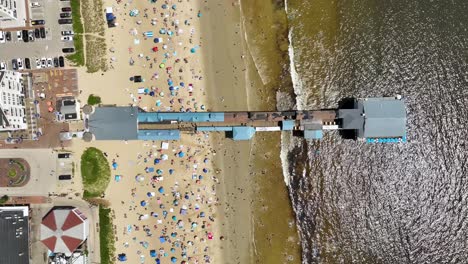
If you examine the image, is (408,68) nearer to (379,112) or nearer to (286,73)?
(379,112)

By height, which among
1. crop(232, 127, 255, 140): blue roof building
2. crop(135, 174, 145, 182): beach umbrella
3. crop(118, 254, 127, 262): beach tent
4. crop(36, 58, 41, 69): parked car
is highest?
crop(36, 58, 41, 69): parked car

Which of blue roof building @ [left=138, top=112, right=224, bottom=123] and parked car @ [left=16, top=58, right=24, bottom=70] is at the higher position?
parked car @ [left=16, top=58, right=24, bottom=70]

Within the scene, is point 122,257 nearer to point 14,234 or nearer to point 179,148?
point 14,234

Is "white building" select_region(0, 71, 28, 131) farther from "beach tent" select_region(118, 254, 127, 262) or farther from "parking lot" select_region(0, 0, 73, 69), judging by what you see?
"beach tent" select_region(118, 254, 127, 262)

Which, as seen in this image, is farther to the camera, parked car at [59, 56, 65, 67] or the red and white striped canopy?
parked car at [59, 56, 65, 67]

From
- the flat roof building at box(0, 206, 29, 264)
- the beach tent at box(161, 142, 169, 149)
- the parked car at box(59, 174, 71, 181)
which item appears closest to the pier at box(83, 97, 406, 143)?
the beach tent at box(161, 142, 169, 149)

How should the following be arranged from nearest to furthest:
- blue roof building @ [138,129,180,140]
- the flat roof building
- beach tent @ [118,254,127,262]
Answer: the flat roof building, blue roof building @ [138,129,180,140], beach tent @ [118,254,127,262]

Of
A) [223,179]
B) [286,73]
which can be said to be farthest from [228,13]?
[223,179]
